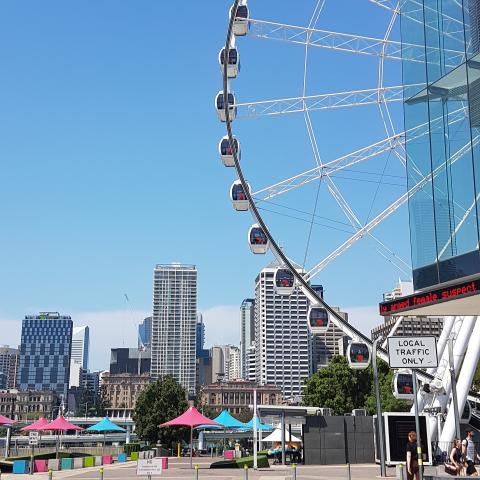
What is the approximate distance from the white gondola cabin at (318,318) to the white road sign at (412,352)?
2241 cm

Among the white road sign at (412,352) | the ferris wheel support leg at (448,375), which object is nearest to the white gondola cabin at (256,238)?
the ferris wheel support leg at (448,375)

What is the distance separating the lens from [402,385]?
3691cm

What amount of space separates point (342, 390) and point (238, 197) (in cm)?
5048

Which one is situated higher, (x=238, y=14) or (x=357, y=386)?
(x=238, y=14)

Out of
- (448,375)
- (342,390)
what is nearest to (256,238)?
(448,375)

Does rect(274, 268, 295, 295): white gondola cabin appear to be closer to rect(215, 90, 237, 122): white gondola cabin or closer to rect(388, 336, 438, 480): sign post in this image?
rect(215, 90, 237, 122): white gondola cabin

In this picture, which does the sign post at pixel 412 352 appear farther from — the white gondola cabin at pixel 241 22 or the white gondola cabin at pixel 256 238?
the white gondola cabin at pixel 241 22

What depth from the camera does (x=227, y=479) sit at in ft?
98.3

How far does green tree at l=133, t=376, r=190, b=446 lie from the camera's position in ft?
221

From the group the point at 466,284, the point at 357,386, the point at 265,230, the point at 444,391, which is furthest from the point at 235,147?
Result: the point at 357,386

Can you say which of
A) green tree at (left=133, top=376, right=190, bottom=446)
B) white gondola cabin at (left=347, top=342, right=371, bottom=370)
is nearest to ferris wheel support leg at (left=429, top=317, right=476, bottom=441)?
white gondola cabin at (left=347, top=342, right=371, bottom=370)

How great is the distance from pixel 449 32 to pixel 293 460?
31.0 meters

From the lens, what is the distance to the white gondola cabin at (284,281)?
132 ft

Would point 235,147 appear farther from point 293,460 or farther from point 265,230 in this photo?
point 293,460
